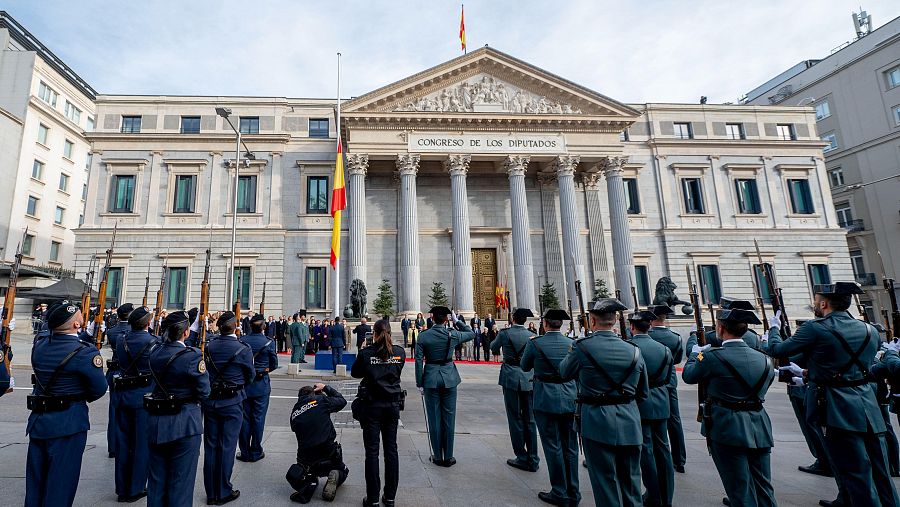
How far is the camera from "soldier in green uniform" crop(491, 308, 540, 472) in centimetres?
643

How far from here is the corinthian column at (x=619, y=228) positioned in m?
28.5

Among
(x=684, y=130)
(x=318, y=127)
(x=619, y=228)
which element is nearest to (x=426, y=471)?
(x=619, y=228)

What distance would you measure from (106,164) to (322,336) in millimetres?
21573

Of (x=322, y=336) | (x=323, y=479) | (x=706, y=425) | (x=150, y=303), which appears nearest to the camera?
(x=706, y=425)

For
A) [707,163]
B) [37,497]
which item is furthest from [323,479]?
[707,163]

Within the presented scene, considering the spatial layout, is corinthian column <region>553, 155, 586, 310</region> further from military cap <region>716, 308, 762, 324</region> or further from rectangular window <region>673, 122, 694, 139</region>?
military cap <region>716, 308, 762, 324</region>

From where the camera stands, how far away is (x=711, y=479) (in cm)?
619

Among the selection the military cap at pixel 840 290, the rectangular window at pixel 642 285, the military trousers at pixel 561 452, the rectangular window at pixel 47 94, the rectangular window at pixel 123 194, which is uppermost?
the rectangular window at pixel 47 94

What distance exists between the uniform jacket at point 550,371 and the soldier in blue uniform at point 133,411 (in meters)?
4.62

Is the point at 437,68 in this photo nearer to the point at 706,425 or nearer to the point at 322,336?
the point at 322,336

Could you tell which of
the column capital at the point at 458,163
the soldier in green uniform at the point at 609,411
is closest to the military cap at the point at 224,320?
the soldier in green uniform at the point at 609,411

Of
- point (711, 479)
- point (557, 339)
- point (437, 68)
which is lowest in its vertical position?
point (711, 479)

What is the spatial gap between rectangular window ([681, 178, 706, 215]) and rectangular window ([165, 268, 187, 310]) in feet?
117

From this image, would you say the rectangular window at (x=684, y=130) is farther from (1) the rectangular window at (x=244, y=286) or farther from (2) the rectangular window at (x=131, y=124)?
(2) the rectangular window at (x=131, y=124)
